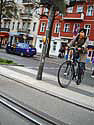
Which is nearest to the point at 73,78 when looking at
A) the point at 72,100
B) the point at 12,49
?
the point at 72,100

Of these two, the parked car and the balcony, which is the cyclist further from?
the balcony

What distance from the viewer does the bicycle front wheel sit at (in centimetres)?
663

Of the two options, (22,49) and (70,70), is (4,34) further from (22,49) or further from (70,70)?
(70,70)

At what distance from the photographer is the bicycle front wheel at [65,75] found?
6629 millimetres

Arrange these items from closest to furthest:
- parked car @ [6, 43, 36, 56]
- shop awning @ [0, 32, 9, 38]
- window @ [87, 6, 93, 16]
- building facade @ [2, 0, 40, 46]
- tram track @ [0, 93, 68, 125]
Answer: tram track @ [0, 93, 68, 125]
parked car @ [6, 43, 36, 56]
window @ [87, 6, 93, 16]
building facade @ [2, 0, 40, 46]
shop awning @ [0, 32, 9, 38]

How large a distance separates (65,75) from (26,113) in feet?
9.58

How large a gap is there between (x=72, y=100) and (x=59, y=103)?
1.44ft

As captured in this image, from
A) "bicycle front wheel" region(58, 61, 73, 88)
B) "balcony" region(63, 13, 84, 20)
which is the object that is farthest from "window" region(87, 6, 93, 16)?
"bicycle front wheel" region(58, 61, 73, 88)

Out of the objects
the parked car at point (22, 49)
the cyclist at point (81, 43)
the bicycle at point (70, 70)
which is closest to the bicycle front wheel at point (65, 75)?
the bicycle at point (70, 70)

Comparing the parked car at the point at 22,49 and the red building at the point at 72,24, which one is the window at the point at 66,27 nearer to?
the red building at the point at 72,24

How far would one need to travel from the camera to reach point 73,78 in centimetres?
707

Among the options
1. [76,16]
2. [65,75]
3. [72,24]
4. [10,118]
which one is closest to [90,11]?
[76,16]

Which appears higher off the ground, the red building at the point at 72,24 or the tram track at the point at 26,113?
the red building at the point at 72,24

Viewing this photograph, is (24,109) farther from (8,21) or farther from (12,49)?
(8,21)
